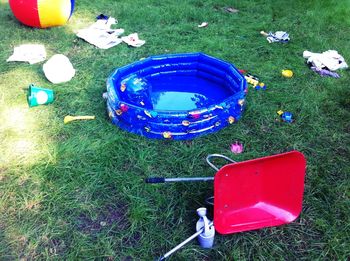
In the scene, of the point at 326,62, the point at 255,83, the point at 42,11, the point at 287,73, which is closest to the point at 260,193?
the point at 255,83

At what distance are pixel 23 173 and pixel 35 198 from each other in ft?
0.84

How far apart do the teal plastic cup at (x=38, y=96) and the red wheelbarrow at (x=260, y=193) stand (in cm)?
175

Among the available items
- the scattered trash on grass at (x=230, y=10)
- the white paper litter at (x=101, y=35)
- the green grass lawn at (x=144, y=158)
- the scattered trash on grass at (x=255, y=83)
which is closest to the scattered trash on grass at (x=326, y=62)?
the green grass lawn at (x=144, y=158)

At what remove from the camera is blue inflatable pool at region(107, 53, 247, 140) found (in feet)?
8.27

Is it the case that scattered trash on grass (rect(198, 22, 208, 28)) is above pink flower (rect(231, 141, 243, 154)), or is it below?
below

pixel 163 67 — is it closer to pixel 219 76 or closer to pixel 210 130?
pixel 219 76

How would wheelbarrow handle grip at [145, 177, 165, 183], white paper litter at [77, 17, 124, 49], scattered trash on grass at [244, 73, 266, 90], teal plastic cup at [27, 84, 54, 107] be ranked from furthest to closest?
white paper litter at [77, 17, 124, 49] → scattered trash on grass at [244, 73, 266, 90] → teal plastic cup at [27, 84, 54, 107] → wheelbarrow handle grip at [145, 177, 165, 183]

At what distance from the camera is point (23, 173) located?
2.33 metres

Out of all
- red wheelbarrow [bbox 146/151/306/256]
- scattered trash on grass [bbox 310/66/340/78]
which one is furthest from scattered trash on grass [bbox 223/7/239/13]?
red wheelbarrow [bbox 146/151/306/256]

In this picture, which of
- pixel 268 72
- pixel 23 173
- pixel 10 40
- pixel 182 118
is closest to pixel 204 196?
pixel 182 118

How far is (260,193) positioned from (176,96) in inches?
53.4

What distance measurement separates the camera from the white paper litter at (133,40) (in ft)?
12.7

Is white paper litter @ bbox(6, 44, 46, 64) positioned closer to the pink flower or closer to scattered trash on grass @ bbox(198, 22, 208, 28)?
scattered trash on grass @ bbox(198, 22, 208, 28)

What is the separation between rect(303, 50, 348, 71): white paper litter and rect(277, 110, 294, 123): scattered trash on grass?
0.92 meters
